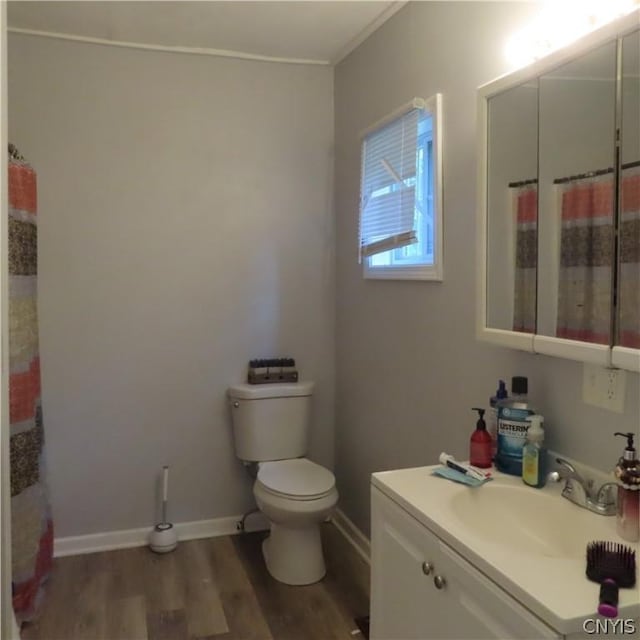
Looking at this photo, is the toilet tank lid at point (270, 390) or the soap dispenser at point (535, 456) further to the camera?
the toilet tank lid at point (270, 390)

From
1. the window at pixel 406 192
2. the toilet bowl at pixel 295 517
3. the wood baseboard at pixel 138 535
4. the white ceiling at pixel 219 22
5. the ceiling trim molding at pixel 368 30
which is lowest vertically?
the wood baseboard at pixel 138 535

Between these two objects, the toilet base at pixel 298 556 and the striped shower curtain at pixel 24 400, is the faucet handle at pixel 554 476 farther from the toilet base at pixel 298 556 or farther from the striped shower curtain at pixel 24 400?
the striped shower curtain at pixel 24 400

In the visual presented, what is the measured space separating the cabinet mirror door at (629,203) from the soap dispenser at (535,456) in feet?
1.28

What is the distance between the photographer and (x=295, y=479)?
272 centimetres

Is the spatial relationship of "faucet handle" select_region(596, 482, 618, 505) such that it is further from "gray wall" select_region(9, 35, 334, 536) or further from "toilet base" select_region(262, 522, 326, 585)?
"gray wall" select_region(9, 35, 334, 536)

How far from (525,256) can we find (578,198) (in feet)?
0.76

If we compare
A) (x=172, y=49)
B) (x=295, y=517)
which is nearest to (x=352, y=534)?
(x=295, y=517)

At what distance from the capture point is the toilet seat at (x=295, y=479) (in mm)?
2572

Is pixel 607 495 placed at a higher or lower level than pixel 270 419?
higher

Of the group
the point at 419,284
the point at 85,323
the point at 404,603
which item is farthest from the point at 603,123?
the point at 85,323

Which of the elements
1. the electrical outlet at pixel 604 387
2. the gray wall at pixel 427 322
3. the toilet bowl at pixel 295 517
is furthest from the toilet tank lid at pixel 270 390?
the electrical outlet at pixel 604 387

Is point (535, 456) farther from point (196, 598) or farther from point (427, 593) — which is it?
point (196, 598)

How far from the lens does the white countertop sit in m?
1.05

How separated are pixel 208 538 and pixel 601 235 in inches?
95.3
